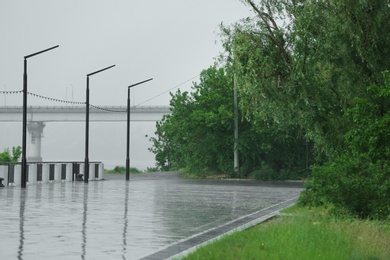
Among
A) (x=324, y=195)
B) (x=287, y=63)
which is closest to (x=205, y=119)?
(x=287, y=63)

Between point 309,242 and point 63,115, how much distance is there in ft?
353

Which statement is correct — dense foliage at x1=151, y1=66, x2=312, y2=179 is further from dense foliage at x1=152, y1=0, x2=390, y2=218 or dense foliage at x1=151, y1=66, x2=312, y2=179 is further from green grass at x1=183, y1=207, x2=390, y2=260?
green grass at x1=183, y1=207, x2=390, y2=260

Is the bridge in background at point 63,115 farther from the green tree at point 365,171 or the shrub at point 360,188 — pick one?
the shrub at point 360,188

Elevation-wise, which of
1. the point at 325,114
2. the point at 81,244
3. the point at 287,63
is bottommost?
the point at 81,244

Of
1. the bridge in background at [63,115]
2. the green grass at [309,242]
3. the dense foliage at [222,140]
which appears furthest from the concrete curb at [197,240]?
the bridge in background at [63,115]

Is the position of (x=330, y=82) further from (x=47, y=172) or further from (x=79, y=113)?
(x=79, y=113)

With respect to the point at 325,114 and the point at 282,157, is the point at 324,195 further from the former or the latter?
the point at 282,157

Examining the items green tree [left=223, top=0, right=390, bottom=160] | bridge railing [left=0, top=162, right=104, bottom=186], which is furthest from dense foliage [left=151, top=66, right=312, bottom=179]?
green tree [left=223, top=0, right=390, bottom=160]

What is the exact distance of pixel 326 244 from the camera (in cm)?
1295

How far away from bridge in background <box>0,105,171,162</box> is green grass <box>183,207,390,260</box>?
9552 cm

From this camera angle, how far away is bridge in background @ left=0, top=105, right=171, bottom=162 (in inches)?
4439

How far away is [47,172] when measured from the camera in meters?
47.9

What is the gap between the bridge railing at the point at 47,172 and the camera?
42.6 metres

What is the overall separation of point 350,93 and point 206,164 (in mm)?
38553
